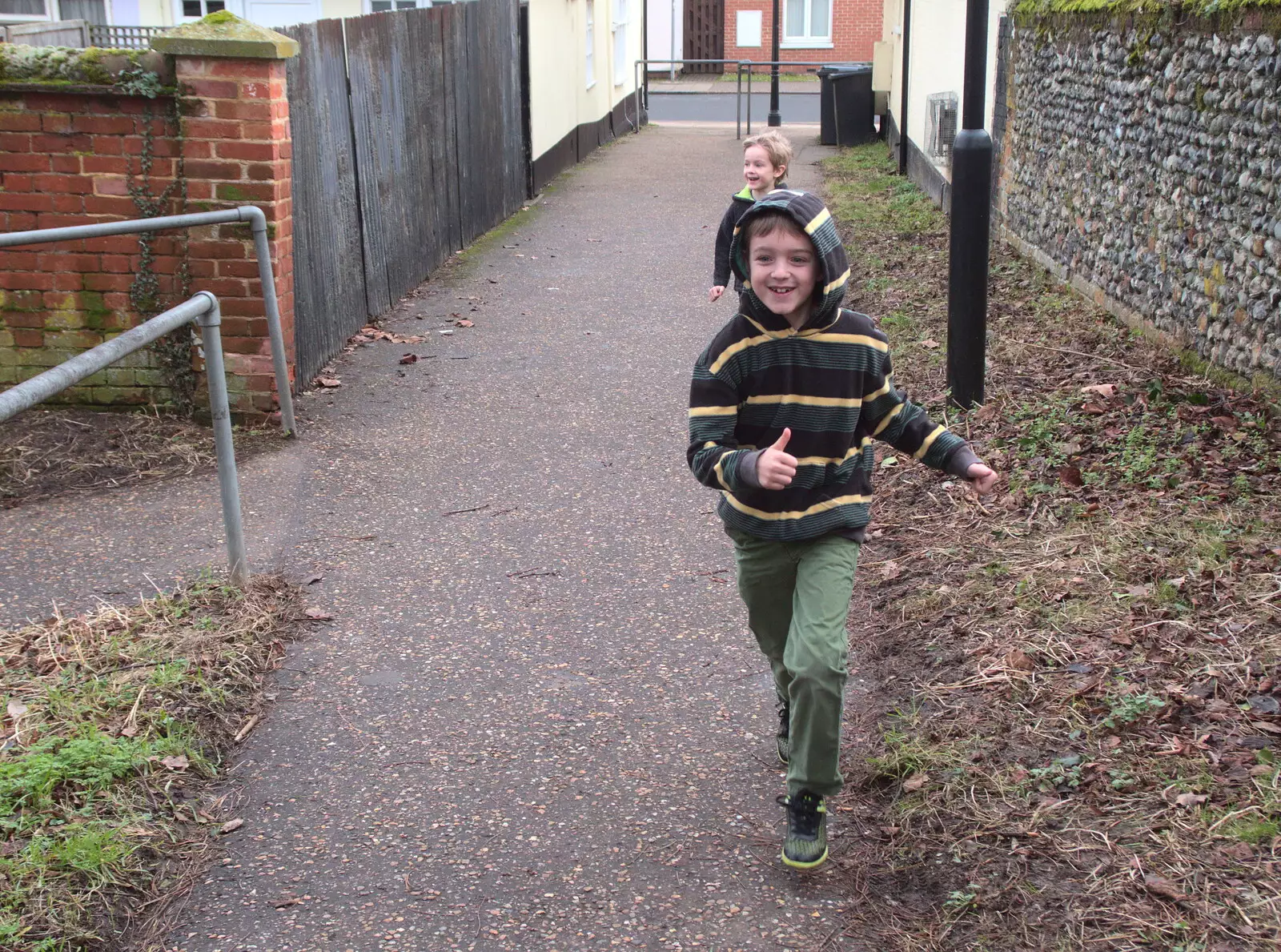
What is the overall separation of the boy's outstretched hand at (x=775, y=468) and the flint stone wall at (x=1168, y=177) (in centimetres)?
364

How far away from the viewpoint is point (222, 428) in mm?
4633

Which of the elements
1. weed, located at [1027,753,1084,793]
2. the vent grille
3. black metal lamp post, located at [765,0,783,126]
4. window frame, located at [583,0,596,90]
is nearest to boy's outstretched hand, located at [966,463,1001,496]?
weed, located at [1027,753,1084,793]

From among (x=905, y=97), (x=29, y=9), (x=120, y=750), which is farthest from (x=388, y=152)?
(x=29, y=9)

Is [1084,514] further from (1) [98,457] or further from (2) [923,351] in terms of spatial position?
(1) [98,457]

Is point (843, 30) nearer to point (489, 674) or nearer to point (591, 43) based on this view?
point (591, 43)

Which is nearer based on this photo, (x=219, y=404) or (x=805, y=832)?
(x=805, y=832)

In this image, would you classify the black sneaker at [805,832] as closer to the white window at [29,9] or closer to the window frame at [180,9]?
the window frame at [180,9]

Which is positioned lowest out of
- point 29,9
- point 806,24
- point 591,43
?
point 591,43

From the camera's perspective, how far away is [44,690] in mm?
3844

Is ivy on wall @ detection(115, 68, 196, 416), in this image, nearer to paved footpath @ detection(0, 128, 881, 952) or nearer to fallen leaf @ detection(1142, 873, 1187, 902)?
paved footpath @ detection(0, 128, 881, 952)

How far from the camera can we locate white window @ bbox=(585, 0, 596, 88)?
1967 centimetres

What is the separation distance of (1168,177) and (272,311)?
467cm

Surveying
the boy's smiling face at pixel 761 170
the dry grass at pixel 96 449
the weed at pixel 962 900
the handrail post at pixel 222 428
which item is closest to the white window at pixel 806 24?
the boy's smiling face at pixel 761 170

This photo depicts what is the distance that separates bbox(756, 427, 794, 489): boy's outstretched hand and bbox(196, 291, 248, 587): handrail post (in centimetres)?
236
